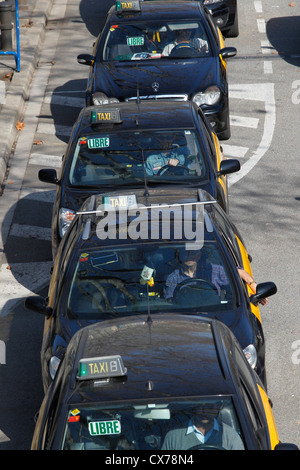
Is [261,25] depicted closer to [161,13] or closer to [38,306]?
[161,13]

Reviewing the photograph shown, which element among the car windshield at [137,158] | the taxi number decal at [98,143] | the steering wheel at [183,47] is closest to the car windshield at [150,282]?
the car windshield at [137,158]

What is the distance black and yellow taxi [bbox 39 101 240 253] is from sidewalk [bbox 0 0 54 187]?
3214mm

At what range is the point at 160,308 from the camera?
259 inches

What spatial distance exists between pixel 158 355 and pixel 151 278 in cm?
189

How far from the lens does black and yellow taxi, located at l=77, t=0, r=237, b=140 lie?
1185cm

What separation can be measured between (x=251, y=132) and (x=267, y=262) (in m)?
4.40

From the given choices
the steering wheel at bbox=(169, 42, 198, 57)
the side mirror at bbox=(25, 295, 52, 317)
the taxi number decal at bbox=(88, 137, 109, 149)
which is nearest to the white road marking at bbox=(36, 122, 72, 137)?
the steering wheel at bbox=(169, 42, 198, 57)

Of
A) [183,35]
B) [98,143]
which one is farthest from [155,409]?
[183,35]

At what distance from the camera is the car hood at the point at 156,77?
1174 cm

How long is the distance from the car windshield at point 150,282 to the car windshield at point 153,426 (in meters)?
1.98

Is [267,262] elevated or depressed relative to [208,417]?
depressed
